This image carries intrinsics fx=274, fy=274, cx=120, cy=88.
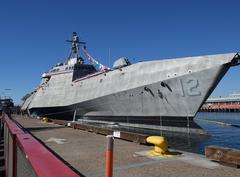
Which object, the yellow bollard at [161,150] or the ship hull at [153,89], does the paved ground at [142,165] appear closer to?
the yellow bollard at [161,150]

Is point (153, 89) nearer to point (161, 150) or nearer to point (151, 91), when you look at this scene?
point (151, 91)

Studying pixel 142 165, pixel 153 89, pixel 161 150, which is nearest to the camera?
pixel 142 165

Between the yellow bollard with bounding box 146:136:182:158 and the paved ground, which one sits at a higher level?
the yellow bollard with bounding box 146:136:182:158

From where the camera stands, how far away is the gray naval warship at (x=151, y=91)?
19.0 meters

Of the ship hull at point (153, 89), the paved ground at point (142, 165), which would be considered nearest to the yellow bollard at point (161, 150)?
the paved ground at point (142, 165)

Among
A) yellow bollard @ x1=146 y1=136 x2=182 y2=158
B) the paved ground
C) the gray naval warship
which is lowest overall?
the paved ground

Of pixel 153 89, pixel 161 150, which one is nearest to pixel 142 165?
pixel 161 150

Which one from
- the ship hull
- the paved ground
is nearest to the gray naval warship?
the ship hull

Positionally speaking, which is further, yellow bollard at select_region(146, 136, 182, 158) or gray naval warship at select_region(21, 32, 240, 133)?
gray naval warship at select_region(21, 32, 240, 133)

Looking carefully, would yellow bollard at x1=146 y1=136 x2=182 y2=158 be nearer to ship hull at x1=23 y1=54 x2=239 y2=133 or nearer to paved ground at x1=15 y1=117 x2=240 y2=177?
paved ground at x1=15 y1=117 x2=240 y2=177

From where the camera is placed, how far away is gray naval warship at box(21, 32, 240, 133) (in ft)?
62.5

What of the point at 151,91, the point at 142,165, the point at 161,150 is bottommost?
the point at 142,165

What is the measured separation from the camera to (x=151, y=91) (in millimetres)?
21297

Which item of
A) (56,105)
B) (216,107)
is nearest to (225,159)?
(56,105)
